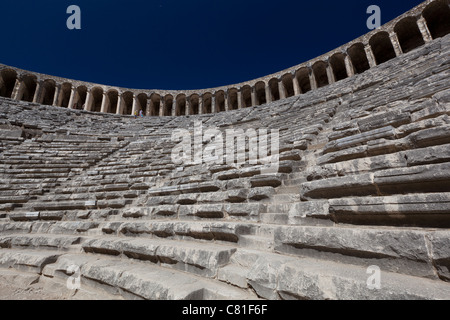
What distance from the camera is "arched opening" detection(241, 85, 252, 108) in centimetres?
2340

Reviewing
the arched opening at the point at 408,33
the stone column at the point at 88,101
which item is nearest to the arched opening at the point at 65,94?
the stone column at the point at 88,101

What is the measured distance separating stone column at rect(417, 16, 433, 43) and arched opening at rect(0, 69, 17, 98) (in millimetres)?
32452

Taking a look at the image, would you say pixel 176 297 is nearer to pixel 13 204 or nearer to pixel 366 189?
pixel 366 189

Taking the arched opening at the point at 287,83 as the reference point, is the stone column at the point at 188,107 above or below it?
below

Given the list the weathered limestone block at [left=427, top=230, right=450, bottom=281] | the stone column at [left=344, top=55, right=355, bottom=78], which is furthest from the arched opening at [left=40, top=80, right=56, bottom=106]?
the stone column at [left=344, top=55, right=355, bottom=78]

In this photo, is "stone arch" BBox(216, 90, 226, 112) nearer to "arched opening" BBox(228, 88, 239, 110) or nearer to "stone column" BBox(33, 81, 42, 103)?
"arched opening" BBox(228, 88, 239, 110)

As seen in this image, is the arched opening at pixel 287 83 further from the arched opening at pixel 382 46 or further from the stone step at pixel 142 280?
the stone step at pixel 142 280

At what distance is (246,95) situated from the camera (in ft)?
79.9

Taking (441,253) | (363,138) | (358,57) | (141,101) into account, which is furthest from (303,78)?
(441,253)

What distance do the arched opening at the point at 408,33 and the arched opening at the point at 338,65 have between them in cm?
393

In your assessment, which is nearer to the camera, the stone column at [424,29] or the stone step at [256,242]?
the stone step at [256,242]

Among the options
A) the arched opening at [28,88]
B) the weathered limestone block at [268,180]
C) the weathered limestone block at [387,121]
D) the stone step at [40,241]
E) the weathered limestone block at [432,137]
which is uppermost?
the arched opening at [28,88]

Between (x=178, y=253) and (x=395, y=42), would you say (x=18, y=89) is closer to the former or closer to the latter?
(x=178, y=253)

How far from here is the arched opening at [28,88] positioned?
63.1 ft
